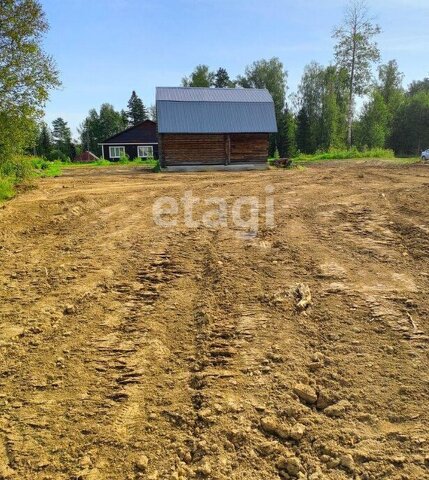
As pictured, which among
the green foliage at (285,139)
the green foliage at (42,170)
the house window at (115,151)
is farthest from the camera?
the green foliage at (285,139)

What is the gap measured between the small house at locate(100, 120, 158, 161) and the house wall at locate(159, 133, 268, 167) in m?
23.1

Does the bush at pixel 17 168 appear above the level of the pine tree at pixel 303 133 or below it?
below

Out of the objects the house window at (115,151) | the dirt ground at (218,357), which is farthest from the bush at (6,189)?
the house window at (115,151)

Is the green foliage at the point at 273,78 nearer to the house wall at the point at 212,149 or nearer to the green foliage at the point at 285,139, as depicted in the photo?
the green foliage at the point at 285,139

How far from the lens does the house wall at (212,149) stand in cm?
2384

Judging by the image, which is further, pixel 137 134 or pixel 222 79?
pixel 222 79

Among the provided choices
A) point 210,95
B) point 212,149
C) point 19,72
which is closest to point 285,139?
point 210,95

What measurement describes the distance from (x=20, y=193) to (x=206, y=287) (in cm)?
1014

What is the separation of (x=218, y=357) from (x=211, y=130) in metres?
21.6

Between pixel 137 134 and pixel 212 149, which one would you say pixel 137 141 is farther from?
pixel 212 149

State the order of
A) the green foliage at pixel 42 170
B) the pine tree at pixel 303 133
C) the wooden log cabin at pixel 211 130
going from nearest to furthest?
the green foliage at pixel 42 170 → the wooden log cabin at pixel 211 130 → the pine tree at pixel 303 133

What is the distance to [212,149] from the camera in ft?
79.6

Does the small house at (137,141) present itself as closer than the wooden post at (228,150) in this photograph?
No

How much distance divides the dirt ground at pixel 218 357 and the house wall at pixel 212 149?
17.9m
